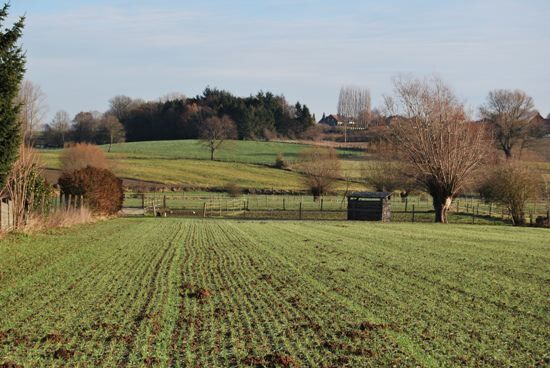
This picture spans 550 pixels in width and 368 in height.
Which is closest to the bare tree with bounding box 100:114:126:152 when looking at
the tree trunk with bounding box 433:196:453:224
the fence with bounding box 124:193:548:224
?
the fence with bounding box 124:193:548:224

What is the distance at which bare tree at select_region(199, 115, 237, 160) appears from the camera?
11325 centimetres

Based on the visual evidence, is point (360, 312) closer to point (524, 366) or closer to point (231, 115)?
point (524, 366)

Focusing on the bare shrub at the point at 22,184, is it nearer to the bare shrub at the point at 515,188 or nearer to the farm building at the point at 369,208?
the farm building at the point at 369,208

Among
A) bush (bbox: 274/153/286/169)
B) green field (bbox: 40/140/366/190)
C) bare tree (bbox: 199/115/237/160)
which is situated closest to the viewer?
green field (bbox: 40/140/366/190)

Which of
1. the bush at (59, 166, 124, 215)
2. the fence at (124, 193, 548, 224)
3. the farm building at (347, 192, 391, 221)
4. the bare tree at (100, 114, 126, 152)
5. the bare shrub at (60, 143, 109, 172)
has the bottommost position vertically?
the fence at (124, 193, 548, 224)

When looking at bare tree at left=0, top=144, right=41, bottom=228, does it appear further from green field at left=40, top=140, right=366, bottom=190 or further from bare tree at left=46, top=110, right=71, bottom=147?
bare tree at left=46, top=110, right=71, bottom=147

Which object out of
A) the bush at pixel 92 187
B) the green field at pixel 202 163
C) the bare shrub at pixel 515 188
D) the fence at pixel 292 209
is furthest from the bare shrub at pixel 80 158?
the bare shrub at pixel 515 188

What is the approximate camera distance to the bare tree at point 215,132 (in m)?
113

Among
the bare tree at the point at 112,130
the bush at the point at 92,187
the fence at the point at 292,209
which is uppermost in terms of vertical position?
the bare tree at the point at 112,130

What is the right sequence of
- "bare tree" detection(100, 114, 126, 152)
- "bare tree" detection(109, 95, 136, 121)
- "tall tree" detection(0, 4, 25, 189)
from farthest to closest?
1. "bare tree" detection(109, 95, 136, 121)
2. "bare tree" detection(100, 114, 126, 152)
3. "tall tree" detection(0, 4, 25, 189)

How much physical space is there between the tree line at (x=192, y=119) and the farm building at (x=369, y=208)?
256 feet

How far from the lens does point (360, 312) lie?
11180mm

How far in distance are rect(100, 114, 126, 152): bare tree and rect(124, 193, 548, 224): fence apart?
158ft

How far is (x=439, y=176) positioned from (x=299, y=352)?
127 feet
